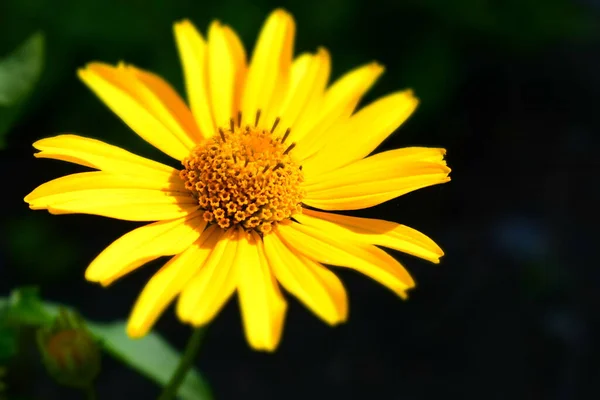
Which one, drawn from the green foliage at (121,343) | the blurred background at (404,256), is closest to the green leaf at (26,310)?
the green foliage at (121,343)

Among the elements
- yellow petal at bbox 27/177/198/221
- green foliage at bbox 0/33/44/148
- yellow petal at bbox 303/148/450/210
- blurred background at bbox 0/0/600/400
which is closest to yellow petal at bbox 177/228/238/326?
yellow petal at bbox 27/177/198/221

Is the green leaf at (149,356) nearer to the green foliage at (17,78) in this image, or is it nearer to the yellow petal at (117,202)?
the yellow petal at (117,202)

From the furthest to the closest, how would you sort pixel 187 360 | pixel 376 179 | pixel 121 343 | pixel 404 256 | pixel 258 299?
pixel 404 256 → pixel 121 343 → pixel 376 179 → pixel 187 360 → pixel 258 299

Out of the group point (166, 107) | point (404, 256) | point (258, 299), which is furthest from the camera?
point (404, 256)

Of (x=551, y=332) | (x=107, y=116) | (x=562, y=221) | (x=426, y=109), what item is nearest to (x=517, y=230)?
(x=562, y=221)

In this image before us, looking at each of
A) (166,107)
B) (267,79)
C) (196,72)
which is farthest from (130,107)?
(267,79)

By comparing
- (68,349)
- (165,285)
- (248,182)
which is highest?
(248,182)

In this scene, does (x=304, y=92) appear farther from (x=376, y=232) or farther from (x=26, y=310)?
(x=26, y=310)

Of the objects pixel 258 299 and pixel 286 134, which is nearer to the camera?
pixel 258 299
